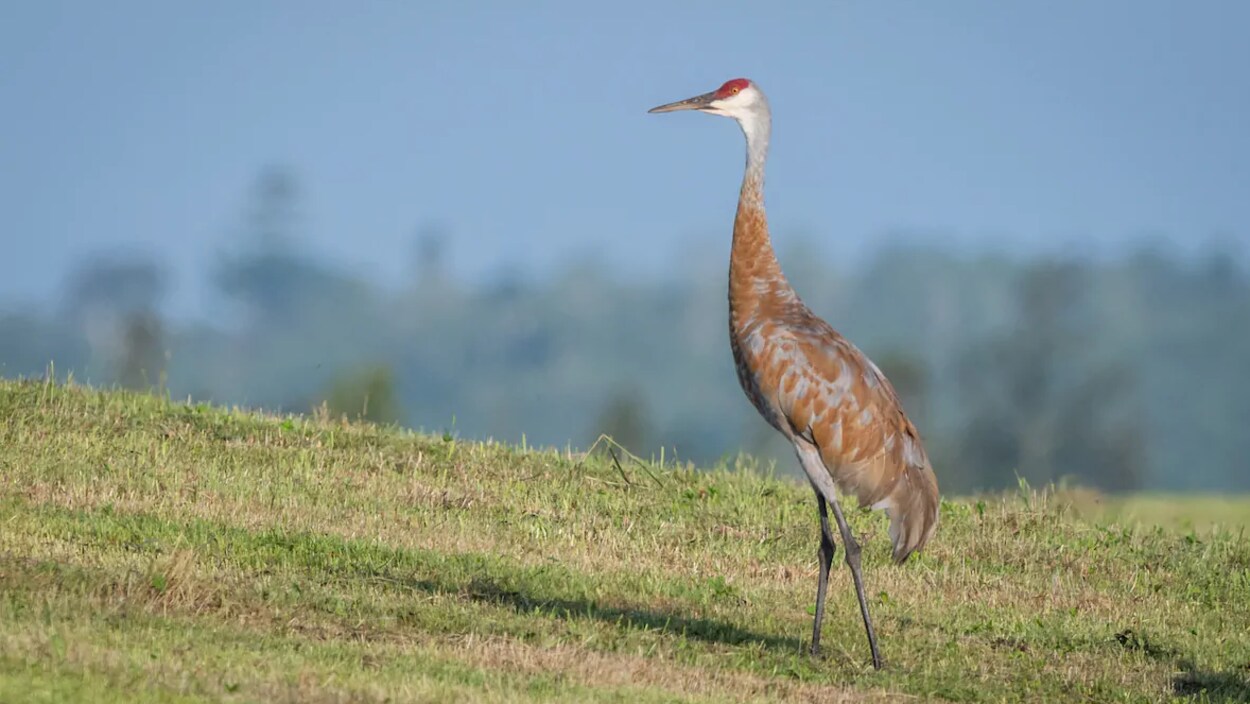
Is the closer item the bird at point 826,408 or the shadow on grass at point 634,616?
the bird at point 826,408

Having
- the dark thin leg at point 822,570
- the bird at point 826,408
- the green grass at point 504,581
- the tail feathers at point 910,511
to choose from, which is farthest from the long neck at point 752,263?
the green grass at point 504,581

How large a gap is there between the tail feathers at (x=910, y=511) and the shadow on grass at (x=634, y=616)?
34.0 inches

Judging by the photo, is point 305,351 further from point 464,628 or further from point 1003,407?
point 464,628

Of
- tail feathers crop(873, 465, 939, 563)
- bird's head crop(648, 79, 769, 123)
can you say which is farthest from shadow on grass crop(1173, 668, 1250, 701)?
bird's head crop(648, 79, 769, 123)

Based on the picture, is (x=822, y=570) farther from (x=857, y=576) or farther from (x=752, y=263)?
(x=752, y=263)

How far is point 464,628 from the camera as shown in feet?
32.1

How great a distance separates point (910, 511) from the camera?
406 inches

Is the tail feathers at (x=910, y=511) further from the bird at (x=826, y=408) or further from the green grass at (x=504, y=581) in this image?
the green grass at (x=504, y=581)

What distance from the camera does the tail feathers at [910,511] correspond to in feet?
Answer: 33.8

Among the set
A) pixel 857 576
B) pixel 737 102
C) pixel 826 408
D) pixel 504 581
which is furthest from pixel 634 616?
pixel 737 102

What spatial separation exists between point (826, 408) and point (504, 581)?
7.93 ft

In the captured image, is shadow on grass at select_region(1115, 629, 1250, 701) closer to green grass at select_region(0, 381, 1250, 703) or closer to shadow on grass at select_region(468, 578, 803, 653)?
green grass at select_region(0, 381, 1250, 703)

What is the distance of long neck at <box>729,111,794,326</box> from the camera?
10.5 meters

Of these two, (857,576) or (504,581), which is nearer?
(857,576)
